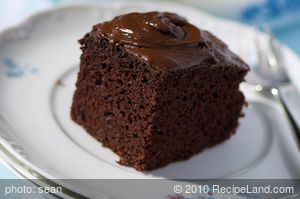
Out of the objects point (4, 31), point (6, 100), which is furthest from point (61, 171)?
point (4, 31)

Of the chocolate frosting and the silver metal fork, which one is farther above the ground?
the chocolate frosting

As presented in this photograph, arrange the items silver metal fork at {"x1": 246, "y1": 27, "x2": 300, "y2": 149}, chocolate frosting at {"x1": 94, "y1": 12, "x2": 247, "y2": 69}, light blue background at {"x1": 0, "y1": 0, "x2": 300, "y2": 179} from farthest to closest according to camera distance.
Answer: light blue background at {"x1": 0, "y1": 0, "x2": 300, "y2": 179}
silver metal fork at {"x1": 246, "y1": 27, "x2": 300, "y2": 149}
chocolate frosting at {"x1": 94, "y1": 12, "x2": 247, "y2": 69}

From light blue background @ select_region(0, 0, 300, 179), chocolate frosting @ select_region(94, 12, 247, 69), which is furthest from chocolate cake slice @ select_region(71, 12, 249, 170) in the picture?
light blue background @ select_region(0, 0, 300, 179)

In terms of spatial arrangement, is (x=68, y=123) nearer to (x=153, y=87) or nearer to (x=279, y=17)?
(x=153, y=87)

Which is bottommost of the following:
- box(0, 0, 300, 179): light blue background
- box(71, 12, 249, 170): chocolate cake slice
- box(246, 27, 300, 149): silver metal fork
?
box(0, 0, 300, 179): light blue background

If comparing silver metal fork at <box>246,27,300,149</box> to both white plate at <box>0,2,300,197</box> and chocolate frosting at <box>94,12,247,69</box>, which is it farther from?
chocolate frosting at <box>94,12,247,69</box>

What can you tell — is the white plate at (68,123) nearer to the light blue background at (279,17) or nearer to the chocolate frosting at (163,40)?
the chocolate frosting at (163,40)

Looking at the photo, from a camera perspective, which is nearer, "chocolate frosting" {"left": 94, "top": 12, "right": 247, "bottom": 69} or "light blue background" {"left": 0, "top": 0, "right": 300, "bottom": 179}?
"chocolate frosting" {"left": 94, "top": 12, "right": 247, "bottom": 69}

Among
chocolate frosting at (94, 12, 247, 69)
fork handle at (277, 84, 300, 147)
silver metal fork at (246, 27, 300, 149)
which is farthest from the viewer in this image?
silver metal fork at (246, 27, 300, 149)

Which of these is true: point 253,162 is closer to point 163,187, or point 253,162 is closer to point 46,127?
point 163,187
